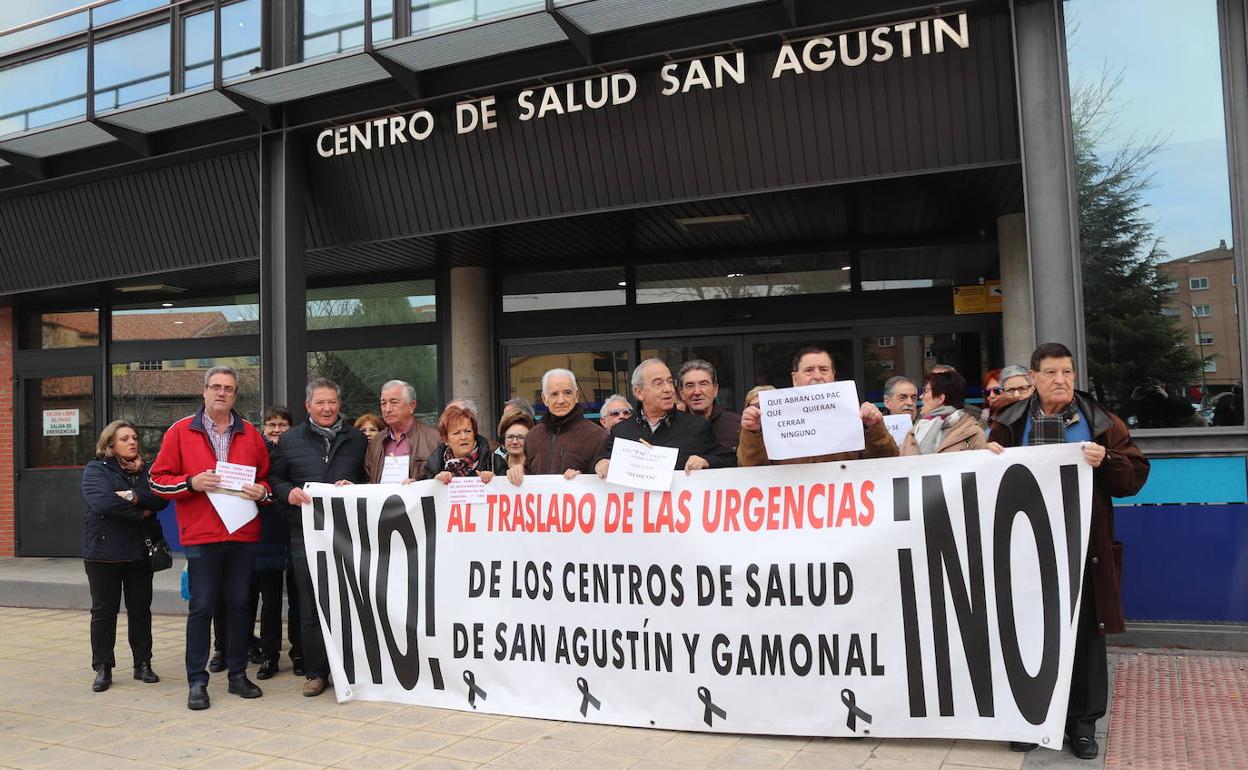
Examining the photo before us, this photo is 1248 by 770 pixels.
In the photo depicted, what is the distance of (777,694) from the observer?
434 cm

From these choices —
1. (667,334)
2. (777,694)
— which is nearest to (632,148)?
(667,334)

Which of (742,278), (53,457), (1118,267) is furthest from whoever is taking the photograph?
(53,457)

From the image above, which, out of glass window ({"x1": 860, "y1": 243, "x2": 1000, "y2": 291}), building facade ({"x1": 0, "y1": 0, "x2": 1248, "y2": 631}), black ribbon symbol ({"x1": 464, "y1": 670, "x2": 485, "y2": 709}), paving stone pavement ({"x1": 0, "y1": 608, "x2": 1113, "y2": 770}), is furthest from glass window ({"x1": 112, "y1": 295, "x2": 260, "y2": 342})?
black ribbon symbol ({"x1": 464, "y1": 670, "x2": 485, "y2": 709})

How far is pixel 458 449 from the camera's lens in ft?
17.5

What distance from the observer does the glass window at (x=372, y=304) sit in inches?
407

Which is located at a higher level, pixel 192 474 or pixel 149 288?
pixel 149 288

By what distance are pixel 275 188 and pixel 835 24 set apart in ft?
Result: 16.9

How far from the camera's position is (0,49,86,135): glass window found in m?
9.10

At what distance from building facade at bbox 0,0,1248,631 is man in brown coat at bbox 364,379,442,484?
264cm

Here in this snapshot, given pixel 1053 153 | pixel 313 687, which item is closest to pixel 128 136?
pixel 313 687

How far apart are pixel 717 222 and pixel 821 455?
4.42m

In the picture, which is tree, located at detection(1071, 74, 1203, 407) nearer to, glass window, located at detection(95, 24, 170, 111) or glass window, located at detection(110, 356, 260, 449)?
glass window, located at detection(95, 24, 170, 111)

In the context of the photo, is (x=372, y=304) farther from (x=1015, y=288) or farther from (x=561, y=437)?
(x=1015, y=288)

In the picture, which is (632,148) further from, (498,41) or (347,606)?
(347,606)
